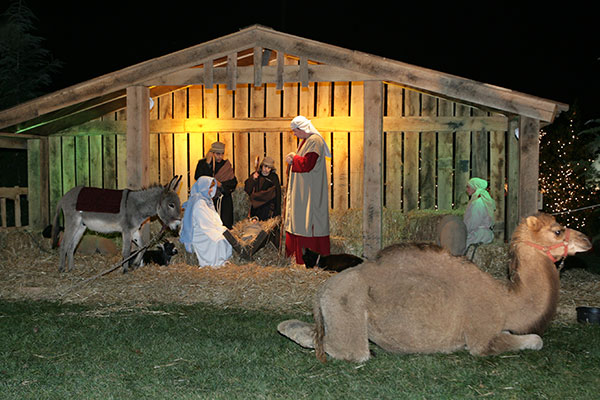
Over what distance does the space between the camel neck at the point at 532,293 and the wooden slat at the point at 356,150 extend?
7.35m

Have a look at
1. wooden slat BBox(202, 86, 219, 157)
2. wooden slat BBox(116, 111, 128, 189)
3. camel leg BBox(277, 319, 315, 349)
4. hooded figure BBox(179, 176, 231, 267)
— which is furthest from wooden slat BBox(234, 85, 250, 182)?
camel leg BBox(277, 319, 315, 349)

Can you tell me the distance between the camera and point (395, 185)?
12.1 meters

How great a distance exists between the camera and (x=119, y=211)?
9562 millimetres

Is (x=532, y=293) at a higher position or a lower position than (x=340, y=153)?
lower

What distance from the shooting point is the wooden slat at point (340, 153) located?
12.2m

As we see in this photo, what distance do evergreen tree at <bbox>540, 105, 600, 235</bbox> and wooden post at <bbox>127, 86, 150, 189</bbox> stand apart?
10.9 metres

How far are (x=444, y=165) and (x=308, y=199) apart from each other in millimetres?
3479

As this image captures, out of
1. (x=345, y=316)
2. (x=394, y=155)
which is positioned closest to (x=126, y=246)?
(x=394, y=155)

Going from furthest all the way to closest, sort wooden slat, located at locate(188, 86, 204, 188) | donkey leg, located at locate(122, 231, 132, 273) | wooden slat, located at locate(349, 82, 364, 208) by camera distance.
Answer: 1. wooden slat, located at locate(188, 86, 204, 188)
2. wooden slat, located at locate(349, 82, 364, 208)
3. donkey leg, located at locate(122, 231, 132, 273)

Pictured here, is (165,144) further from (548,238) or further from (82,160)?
(548,238)

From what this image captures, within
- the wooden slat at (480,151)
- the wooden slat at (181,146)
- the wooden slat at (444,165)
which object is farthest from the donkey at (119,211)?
the wooden slat at (480,151)

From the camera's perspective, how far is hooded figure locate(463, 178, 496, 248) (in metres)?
9.30

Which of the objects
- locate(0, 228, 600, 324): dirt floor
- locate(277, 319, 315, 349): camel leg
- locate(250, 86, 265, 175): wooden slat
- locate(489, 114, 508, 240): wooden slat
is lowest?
locate(0, 228, 600, 324): dirt floor

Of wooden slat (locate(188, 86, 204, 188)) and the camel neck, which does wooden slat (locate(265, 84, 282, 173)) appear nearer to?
wooden slat (locate(188, 86, 204, 188))
